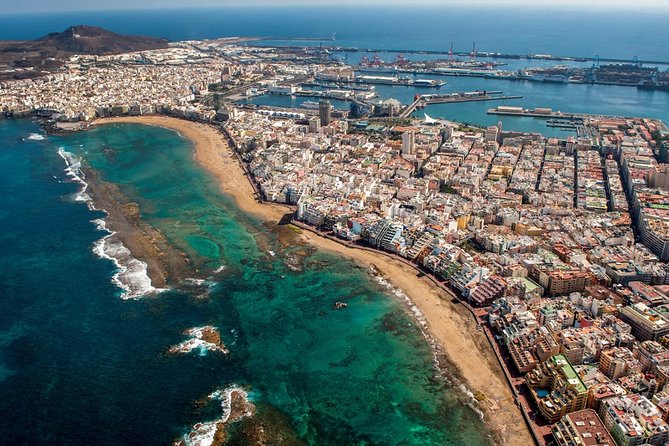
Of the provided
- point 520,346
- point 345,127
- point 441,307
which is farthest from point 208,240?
point 345,127

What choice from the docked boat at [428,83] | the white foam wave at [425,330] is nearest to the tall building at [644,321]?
the white foam wave at [425,330]

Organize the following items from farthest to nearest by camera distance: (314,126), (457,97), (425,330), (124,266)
→ (457,97)
(314,126)
(124,266)
(425,330)

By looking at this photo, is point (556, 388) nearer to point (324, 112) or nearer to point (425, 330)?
point (425, 330)

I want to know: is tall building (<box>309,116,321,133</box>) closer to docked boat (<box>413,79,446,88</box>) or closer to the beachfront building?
docked boat (<box>413,79,446,88</box>)

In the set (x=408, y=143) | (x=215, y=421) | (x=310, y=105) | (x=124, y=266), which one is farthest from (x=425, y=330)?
(x=310, y=105)

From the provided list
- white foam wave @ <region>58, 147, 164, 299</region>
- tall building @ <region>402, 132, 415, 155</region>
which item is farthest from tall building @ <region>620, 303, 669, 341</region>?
tall building @ <region>402, 132, 415, 155</region>
